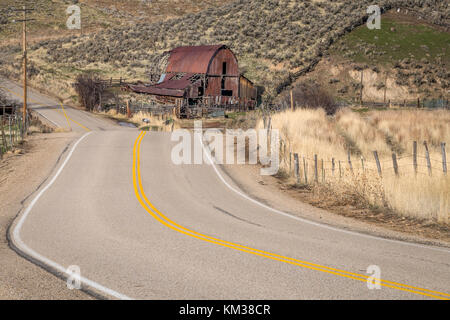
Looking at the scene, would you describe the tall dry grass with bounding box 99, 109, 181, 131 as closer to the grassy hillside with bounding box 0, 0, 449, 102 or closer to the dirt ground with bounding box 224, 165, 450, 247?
the grassy hillside with bounding box 0, 0, 449, 102

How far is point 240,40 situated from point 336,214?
60.2 m

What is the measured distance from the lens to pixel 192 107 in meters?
46.3

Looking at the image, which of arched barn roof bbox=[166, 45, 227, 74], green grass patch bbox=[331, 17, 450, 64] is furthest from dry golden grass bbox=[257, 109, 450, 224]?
green grass patch bbox=[331, 17, 450, 64]

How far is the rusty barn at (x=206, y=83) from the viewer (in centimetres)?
4953

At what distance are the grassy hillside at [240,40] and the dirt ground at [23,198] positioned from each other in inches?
1307

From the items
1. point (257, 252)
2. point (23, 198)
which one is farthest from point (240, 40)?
point (257, 252)

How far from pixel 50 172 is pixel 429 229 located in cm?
1443

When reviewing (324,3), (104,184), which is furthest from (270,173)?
(324,3)

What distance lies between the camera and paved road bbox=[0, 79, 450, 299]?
8.32 m

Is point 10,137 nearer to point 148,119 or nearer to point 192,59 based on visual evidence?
point 148,119

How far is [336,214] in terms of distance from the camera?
47.0ft

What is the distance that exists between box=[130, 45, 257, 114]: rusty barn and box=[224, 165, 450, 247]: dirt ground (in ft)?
101

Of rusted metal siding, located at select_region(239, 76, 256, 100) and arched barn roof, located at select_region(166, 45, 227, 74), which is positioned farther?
rusted metal siding, located at select_region(239, 76, 256, 100)
